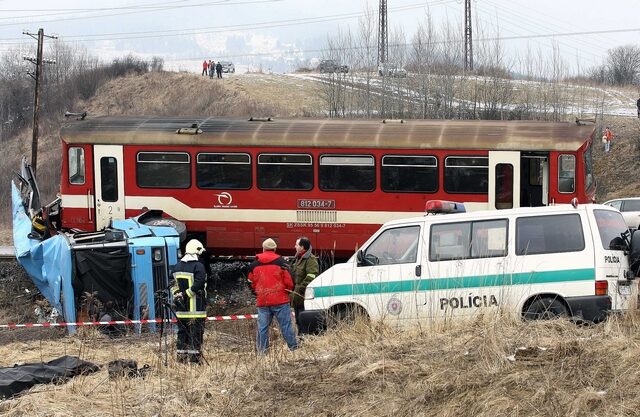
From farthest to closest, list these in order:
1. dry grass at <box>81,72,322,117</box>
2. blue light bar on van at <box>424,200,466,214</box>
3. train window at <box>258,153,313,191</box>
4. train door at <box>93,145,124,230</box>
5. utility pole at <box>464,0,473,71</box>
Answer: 1. dry grass at <box>81,72,322,117</box>
2. utility pole at <box>464,0,473,71</box>
3. train door at <box>93,145,124,230</box>
4. train window at <box>258,153,313,191</box>
5. blue light bar on van at <box>424,200,466,214</box>

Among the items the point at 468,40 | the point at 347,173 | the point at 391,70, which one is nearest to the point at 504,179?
the point at 347,173

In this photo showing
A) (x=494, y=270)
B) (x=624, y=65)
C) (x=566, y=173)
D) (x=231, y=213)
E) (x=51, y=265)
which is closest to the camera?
(x=494, y=270)

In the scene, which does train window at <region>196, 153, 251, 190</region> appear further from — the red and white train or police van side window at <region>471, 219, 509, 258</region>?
police van side window at <region>471, 219, 509, 258</region>

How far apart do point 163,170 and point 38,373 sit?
986cm

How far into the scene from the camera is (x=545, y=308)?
31.2 ft

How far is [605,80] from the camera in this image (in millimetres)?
76250

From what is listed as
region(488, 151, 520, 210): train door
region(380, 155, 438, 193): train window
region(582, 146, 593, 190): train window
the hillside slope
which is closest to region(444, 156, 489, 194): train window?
region(488, 151, 520, 210): train door

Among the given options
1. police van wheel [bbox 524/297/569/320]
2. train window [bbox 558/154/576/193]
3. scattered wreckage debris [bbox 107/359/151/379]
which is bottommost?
scattered wreckage debris [bbox 107/359/151/379]

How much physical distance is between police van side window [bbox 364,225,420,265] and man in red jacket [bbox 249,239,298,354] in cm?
115

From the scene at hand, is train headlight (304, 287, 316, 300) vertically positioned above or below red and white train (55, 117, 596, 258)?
below

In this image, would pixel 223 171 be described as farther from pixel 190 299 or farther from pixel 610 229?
pixel 610 229

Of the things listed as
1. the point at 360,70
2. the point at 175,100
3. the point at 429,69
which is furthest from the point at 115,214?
the point at 175,100

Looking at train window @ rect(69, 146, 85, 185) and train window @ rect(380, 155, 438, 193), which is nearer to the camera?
train window @ rect(380, 155, 438, 193)

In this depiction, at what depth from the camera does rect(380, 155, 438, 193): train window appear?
17203 mm
